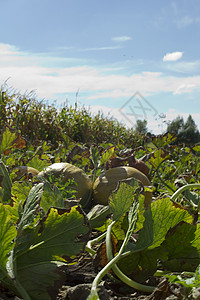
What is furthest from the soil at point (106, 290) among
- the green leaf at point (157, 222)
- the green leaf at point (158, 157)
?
the green leaf at point (158, 157)

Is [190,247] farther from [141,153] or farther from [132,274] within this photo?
[141,153]

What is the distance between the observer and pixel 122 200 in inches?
44.8

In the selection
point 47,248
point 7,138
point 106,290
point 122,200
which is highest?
point 7,138

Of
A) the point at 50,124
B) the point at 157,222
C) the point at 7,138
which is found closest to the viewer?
the point at 157,222

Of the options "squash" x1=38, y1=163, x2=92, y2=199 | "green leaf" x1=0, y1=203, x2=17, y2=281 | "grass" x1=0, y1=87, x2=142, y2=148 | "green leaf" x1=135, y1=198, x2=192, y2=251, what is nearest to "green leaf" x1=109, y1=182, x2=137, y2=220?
"green leaf" x1=135, y1=198, x2=192, y2=251

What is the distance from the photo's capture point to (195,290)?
0.74m

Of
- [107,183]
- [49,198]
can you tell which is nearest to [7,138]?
[107,183]

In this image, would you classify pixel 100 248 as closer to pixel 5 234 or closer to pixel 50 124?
pixel 5 234

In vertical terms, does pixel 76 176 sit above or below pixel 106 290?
above

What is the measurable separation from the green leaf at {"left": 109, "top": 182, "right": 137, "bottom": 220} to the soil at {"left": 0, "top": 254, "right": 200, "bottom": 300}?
0.21m

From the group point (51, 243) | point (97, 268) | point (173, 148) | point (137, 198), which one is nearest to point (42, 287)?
point (51, 243)

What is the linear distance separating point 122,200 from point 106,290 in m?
0.30

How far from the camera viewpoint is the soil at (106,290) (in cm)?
79

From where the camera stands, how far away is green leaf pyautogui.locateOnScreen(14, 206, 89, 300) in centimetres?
91
